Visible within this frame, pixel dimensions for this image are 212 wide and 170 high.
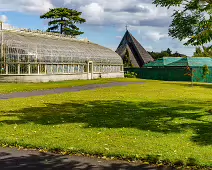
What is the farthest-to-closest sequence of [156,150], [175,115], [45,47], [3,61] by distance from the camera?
1. [45,47]
2. [3,61]
3. [175,115]
4. [156,150]

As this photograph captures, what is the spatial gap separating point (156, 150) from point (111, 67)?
54766mm

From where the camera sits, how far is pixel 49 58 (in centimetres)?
4588

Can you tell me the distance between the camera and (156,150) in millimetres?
8648

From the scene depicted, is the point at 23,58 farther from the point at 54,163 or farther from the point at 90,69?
the point at 54,163

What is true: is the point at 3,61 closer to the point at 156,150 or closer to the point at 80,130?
the point at 80,130

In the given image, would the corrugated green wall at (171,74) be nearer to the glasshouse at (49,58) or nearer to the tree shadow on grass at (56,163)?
the glasshouse at (49,58)

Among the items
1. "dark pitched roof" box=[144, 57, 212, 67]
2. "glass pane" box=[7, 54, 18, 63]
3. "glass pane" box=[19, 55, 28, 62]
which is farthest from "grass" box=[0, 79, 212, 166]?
"dark pitched roof" box=[144, 57, 212, 67]

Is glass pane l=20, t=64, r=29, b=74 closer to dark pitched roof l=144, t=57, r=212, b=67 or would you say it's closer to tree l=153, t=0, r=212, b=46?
tree l=153, t=0, r=212, b=46

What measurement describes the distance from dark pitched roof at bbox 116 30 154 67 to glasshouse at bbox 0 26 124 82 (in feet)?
54.2

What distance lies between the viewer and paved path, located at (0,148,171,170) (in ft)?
24.3

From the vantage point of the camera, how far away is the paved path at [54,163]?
24.3 feet

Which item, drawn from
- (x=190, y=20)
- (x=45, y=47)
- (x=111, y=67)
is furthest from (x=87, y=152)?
(x=111, y=67)

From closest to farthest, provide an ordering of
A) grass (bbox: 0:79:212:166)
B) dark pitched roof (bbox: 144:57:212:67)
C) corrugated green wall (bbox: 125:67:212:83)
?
grass (bbox: 0:79:212:166)
corrugated green wall (bbox: 125:67:212:83)
dark pitched roof (bbox: 144:57:212:67)

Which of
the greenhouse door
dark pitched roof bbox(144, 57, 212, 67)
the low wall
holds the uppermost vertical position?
dark pitched roof bbox(144, 57, 212, 67)
